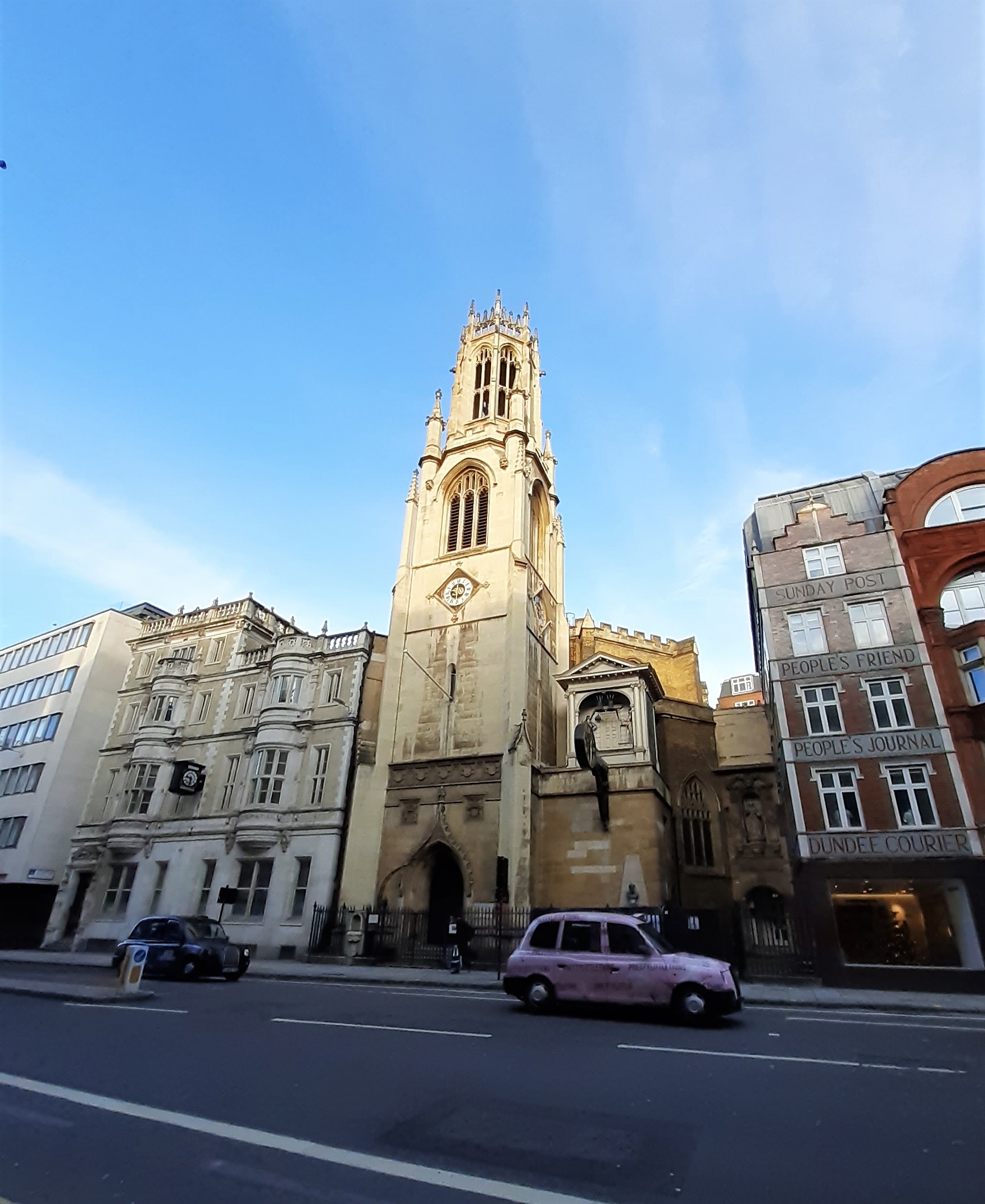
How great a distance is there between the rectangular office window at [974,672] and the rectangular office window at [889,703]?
1.82 m

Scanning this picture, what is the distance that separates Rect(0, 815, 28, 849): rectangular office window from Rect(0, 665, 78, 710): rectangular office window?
22.8 ft

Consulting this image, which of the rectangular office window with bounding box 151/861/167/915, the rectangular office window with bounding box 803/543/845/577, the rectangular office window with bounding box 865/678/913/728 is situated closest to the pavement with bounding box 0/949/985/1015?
the rectangular office window with bounding box 151/861/167/915

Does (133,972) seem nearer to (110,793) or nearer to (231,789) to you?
(231,789)

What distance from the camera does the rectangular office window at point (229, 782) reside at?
3119 centimetres

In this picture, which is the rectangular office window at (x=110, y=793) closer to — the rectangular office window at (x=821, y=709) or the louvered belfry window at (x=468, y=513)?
the louvered belfry window at (x=468, y=513)

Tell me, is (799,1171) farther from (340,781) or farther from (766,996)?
(340,781)

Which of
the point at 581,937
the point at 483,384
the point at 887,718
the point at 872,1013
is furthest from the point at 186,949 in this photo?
the point at 483,384

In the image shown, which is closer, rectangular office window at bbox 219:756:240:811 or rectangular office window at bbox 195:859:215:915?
rectangular office window at bbox 195:859:215:915

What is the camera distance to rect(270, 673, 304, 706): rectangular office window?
31.5 meters

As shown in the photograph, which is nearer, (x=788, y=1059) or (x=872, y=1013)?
(x=788, y=1059)

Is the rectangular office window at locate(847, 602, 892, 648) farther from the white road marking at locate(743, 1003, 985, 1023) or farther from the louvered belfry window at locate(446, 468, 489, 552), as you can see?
the louvered belfry window at locate(446, 468, 489, 552)

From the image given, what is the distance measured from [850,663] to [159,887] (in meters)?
30.8

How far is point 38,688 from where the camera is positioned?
40.8 m

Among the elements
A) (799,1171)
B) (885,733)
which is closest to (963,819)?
(885,733)
